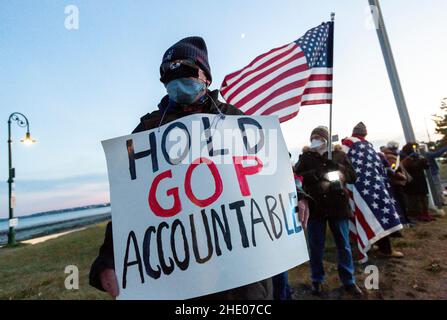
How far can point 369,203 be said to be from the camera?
4.52 m

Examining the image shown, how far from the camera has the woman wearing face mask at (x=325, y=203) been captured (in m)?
3.56

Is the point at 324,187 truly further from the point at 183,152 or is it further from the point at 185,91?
the point at 183,152

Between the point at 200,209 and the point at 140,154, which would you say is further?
the point at 140,154

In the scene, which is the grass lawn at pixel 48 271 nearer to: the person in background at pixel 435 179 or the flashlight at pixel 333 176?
the flashlight at pixel 333 176

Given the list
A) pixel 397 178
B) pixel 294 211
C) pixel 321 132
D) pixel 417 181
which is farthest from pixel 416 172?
pixel 294 211

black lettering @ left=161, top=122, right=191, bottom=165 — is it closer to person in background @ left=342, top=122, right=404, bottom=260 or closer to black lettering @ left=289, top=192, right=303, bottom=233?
black lettering @ left=289, top=192, right=303, bottom=233

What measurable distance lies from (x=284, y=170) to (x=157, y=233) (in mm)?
785

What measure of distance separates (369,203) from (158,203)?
4.37 m

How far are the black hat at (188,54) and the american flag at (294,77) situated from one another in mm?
2154

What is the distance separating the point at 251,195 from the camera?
4.44 feet

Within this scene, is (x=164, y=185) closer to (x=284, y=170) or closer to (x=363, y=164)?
(x=284, y=170)

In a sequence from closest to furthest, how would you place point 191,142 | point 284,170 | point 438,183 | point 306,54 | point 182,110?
point 191,142 < point 284,170 < point 182,110 < point 306,54 < point 438,183
